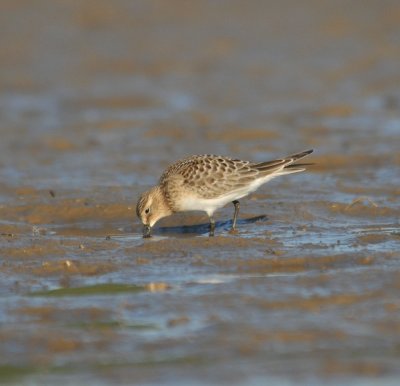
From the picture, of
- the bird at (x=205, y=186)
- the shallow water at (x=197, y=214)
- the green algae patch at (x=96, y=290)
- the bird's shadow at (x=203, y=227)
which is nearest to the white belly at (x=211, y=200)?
the bird at (x=205, y=186)

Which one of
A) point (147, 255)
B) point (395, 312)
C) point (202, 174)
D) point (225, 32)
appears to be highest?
point (225, 32)

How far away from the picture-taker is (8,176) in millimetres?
14797

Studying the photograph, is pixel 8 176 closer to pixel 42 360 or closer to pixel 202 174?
pixel 202 174

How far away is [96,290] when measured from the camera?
9.45 metres

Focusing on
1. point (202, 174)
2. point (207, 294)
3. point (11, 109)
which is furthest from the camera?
point (11, 109)

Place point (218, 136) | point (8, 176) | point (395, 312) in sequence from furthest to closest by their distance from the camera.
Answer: point (218, 136) < point (8, 176) < point (395, 312)

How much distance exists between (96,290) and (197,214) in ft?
12.2

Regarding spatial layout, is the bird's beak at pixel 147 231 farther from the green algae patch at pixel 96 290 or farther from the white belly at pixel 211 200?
the green algae patch at pixel 96 290

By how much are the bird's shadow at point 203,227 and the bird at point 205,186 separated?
0.44 meters

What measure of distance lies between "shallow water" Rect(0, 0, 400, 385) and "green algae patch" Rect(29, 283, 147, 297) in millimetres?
34

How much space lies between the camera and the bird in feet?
38.8

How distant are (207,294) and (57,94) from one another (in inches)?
462

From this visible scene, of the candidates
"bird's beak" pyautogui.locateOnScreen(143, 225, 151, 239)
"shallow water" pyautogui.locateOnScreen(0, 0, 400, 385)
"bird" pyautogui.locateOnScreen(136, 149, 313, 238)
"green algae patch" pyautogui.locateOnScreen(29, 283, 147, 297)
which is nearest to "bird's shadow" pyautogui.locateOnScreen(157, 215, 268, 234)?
"shallow water" pyautogui.locateOnScreen(0, 0, 400, 385)

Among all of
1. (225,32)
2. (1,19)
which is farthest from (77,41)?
(225,32)
